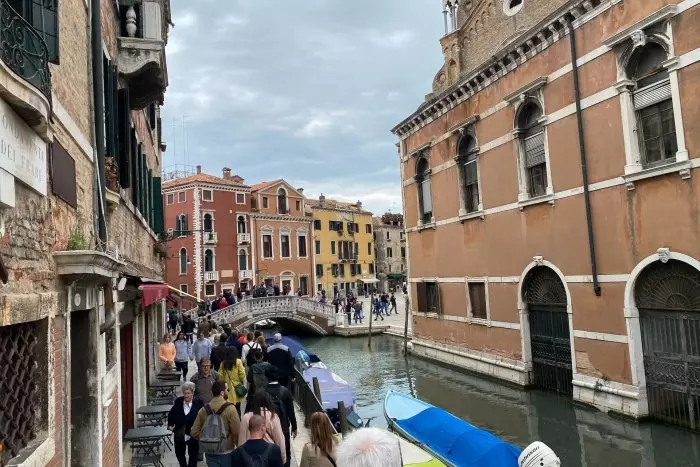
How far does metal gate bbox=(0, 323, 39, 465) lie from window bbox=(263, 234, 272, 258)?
37.9 meters

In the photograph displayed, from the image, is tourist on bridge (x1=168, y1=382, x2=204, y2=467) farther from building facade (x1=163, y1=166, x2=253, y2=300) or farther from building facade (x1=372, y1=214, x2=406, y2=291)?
building facade (x1=372, y1=214, x2=406, y2=291)

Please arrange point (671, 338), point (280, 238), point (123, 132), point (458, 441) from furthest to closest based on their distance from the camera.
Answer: point (280, 238) < point (671, 338) < point (458, 441) < point (123, 132)

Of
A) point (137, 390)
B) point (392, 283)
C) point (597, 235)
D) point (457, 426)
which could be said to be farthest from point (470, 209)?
point (392, 283)

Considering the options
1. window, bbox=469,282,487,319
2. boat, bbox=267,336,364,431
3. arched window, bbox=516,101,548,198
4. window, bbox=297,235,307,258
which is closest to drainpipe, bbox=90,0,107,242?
boat, bbox=267,336,364,431

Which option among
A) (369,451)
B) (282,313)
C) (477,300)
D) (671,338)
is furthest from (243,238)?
(369,451)

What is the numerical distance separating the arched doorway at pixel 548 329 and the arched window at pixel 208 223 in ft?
92.3

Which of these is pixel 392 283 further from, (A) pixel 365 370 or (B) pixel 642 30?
(B) pixel 642 30

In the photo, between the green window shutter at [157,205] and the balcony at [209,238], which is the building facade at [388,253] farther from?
the green window shutter at [157,205]

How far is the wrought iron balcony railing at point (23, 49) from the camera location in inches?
118

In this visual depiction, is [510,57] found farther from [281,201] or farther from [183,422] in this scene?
[281,201]

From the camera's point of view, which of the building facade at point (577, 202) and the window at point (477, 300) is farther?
the window at point (477, 300)

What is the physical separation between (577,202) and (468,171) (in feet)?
15.6

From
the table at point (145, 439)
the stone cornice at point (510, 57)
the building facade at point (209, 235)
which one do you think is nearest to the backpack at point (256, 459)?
the table at point (145, 439)

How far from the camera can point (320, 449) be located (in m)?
4.04
